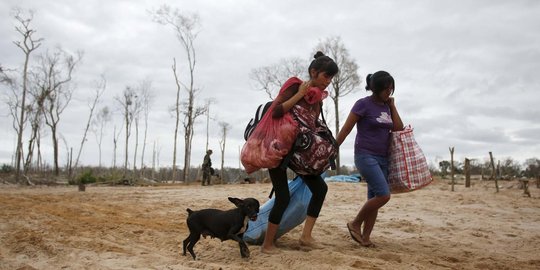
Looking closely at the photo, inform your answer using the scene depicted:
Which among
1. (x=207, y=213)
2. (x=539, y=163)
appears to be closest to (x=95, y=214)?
(x=207, y=213)

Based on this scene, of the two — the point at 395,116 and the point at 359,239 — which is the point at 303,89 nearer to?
the point at 395,116

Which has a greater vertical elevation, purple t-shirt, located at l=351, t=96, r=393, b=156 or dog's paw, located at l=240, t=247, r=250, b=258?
purple t-shirt, located at l=351, t=96, r=393, b=156

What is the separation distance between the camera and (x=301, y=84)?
3725mm

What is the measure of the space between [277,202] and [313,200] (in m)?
0.34

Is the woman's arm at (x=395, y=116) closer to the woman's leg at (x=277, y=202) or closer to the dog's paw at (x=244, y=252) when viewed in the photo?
the woman's leg at (x=277, y=202)

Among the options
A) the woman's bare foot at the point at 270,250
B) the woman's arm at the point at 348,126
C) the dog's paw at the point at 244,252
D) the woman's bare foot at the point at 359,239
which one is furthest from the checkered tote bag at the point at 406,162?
the dog's paw at the point at 244,252

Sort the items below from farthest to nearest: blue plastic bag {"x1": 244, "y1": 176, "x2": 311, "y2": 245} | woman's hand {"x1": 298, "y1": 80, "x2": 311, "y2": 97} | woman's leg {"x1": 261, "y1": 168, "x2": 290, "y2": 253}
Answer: blue plastic bag {"x1": 244, "y1": 176, "x2": 311, "y2": 245}, woman's leg {"x1": 261, "y1": 168, "x2": 290, "y2": 253}, woman's hand {"x1": 298, "y1": 80, "x2": 311, "y2": 97}

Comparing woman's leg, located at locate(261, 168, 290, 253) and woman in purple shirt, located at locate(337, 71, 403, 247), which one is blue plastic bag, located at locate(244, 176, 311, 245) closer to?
woman's leg, located at locate(261, 168, 290, 253)

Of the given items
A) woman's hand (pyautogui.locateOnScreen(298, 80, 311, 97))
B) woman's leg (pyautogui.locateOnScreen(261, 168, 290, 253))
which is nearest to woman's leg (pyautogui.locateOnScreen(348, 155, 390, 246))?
woman's leg (pyautogui.locateOnScreen(261, 168, 290, 253))

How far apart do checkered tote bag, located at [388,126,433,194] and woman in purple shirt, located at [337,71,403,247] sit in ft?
0.28

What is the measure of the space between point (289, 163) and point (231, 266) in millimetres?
918

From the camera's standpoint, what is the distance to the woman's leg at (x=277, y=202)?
375cm

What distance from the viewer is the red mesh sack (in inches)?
142

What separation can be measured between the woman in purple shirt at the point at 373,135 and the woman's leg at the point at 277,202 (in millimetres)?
739
